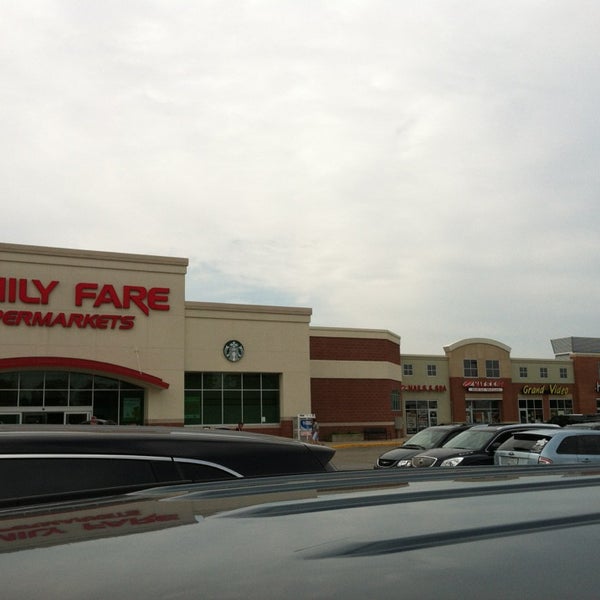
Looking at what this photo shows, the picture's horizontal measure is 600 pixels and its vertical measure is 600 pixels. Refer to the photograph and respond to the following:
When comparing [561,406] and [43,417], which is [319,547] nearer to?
[43,417]

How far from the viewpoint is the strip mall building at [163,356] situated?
31.3m

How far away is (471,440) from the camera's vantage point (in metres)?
17.2

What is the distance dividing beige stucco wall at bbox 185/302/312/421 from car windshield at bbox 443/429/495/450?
62.1ft

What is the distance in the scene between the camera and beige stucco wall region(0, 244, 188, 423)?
31.2 metres

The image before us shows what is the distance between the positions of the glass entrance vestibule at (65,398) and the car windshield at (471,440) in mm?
18849

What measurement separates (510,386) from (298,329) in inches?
1110

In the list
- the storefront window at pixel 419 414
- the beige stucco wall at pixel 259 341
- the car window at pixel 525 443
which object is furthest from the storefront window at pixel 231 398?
the car window at pixel 525 443

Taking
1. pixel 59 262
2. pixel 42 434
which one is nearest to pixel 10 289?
pixel 59 262

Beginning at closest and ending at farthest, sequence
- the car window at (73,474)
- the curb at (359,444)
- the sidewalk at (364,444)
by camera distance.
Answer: the car window at (73,474) < the curb at (359,444) < the sidewalk at (364,444)

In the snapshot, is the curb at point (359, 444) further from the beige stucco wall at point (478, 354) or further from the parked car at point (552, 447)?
the parked car at point (552, 447)

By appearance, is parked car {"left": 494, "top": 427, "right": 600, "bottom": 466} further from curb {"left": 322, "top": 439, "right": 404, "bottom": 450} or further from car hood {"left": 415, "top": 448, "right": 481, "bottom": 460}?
curb {"left": 322, "top": 439, "right": 404, "bottom": 450}

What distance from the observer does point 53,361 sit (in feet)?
101

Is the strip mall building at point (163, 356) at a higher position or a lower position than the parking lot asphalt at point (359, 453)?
higher

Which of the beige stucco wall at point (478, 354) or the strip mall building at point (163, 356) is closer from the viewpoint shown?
the strip mall building at point (163, 356)
